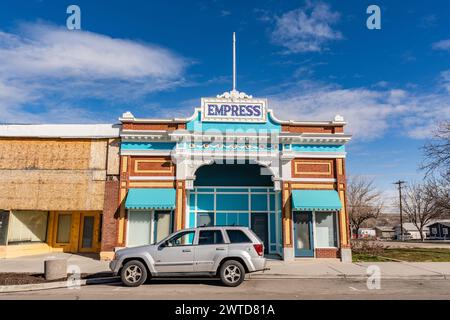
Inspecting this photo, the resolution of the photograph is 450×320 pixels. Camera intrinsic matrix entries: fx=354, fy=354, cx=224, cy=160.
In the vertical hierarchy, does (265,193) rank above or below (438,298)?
above

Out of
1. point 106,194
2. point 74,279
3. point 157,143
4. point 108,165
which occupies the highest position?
point 157,143

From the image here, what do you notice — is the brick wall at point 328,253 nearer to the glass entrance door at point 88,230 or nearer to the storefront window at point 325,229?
the storefront window at point 325,229

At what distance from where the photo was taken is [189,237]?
37.9ft

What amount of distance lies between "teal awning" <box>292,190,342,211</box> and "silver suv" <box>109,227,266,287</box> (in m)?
6.35

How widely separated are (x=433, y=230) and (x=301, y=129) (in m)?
68.3

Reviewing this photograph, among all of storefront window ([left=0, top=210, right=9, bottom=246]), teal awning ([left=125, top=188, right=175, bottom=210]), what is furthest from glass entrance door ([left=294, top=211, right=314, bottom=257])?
storefront window ([left=0, top=210, right=9, bottom=246])

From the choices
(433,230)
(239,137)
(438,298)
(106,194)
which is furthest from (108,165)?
→ (433,230)

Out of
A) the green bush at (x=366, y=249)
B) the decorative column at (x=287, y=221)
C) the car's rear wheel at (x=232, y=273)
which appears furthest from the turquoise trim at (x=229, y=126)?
the green bush at (x=366, y=249)

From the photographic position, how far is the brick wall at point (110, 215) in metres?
16.9

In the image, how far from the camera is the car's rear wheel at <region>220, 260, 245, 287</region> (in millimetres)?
10680

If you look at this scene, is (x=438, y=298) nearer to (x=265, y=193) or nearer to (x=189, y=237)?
(x=189, y=237)

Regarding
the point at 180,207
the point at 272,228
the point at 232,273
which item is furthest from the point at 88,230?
the point at 232,273

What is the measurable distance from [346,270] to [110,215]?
10942 millimetres
